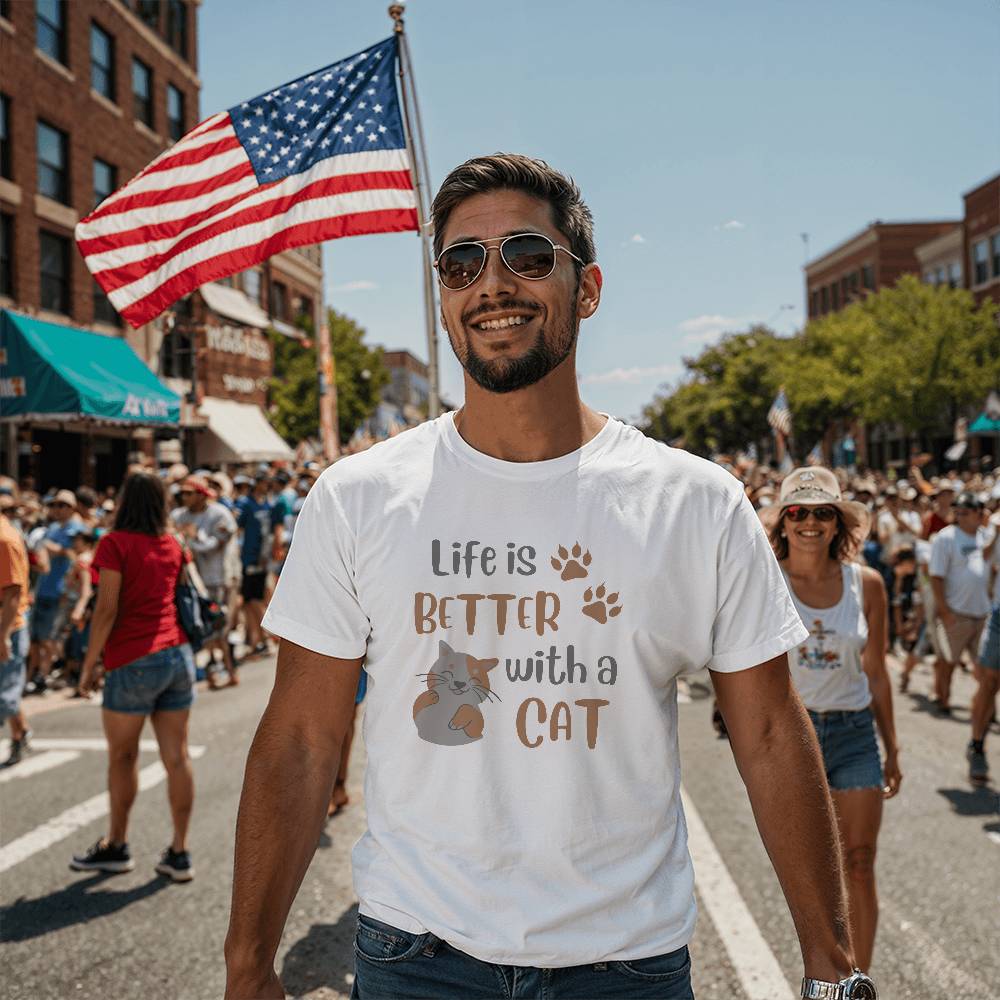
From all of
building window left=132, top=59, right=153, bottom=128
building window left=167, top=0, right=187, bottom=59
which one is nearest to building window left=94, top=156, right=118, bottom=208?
building window left=132, top=59, right=153, bottom=128

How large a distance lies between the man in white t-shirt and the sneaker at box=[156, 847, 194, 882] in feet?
12.6

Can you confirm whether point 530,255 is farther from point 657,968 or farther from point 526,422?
point 657,968

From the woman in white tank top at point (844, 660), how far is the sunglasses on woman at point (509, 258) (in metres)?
2.34

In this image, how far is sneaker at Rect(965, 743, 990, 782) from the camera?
7.07 m

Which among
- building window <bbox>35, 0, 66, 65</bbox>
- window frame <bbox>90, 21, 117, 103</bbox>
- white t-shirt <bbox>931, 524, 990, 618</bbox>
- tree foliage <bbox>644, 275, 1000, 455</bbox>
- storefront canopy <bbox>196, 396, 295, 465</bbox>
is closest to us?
white t-shirt <bbox>931, 524, 990, 618</bbox>

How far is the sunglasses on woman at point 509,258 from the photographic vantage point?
7.27 feet

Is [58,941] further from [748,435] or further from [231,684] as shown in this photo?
[748,435]

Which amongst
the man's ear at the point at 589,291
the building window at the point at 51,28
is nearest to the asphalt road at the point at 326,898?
the man's ear at the point at 589,291

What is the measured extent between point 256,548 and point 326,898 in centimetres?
820

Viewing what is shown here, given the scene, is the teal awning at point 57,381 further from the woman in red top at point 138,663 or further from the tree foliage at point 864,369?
the tree foliage at point 864,369

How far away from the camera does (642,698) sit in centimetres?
197

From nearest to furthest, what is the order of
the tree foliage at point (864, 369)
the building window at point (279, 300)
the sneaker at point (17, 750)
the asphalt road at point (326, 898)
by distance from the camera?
the asphalt road at point (326, 898), the sneaker at point (17, 750), the tree foliage at point (864, 369), the building window at point (279, 300)

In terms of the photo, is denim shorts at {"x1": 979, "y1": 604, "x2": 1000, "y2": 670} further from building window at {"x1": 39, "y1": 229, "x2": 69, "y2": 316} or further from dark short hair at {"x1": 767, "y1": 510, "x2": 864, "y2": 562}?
building window at {"x1": 39, "y1": 229, "x2": 69, "y2": 316}

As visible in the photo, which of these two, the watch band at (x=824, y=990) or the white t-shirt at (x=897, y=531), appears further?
the white t-shirt at (x=897, y=531)
